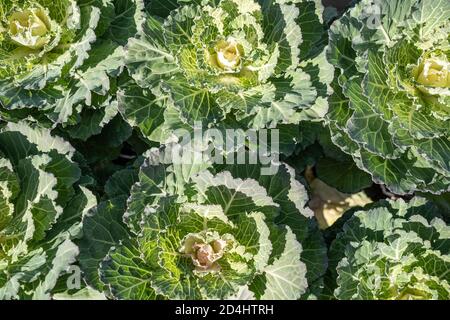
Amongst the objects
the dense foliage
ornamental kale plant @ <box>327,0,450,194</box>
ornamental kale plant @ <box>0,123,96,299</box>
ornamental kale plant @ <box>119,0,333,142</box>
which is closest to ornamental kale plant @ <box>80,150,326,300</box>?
the dense foliage

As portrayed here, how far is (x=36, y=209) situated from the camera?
94.7 inches

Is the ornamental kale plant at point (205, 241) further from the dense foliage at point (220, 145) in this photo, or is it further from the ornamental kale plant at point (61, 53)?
the ornamental kale plant at point (61, 53)

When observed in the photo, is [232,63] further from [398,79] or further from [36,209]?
[36,209]

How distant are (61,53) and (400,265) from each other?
1.72 metres

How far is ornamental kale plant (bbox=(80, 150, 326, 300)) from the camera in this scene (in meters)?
2.24

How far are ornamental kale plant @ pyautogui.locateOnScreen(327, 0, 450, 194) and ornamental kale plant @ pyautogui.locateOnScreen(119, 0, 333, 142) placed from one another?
14 cm

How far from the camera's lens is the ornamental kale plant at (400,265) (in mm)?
2295

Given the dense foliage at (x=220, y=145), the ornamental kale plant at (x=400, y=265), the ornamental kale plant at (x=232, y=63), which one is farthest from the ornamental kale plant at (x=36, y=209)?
the ornamental kale plant at (x=400, y=265)

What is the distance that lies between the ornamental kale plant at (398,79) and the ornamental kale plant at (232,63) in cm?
14

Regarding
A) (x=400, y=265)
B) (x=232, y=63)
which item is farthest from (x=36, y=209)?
(x=400, y=265)

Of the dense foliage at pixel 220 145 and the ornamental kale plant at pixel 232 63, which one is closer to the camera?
the dense foliage at pixel 220 145

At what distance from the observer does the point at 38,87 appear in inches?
97.5

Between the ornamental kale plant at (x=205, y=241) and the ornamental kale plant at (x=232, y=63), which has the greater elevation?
the ornamental kale plant at (x=232, y=63)

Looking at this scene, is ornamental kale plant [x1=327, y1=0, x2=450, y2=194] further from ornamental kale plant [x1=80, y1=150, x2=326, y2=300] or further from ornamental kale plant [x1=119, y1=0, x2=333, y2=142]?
ornamental kale plant [x1=80, y1=150, x2=326, y2=300]
